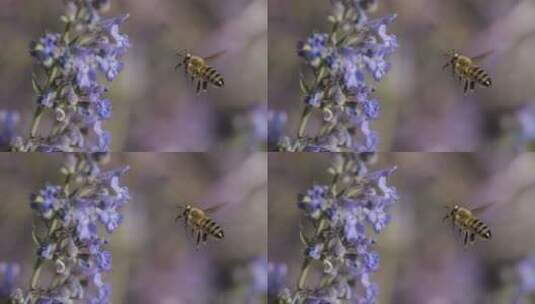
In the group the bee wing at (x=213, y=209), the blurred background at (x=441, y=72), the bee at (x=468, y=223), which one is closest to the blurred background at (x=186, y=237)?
the bee wing at (x=213, y=209)

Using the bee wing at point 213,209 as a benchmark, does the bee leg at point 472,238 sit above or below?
below

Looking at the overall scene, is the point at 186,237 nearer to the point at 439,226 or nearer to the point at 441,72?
the point at 439,226

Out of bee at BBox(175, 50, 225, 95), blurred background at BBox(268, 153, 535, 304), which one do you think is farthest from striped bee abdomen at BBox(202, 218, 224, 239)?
bee at BBox(175, 50, 225, 95)

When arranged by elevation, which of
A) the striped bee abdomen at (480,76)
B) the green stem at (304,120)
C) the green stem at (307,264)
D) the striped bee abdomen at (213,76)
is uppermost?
the striped bee abdomen at (480,76)

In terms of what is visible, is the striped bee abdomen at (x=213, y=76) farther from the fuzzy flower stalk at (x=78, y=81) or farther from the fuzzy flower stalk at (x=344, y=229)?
the fuzzy flower stalk at (x=344, y=229)

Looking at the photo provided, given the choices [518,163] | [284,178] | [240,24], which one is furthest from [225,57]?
[518,163]

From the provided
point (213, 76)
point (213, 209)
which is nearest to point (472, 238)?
point (213, 209)

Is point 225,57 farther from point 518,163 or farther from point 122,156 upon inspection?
point 518,163
